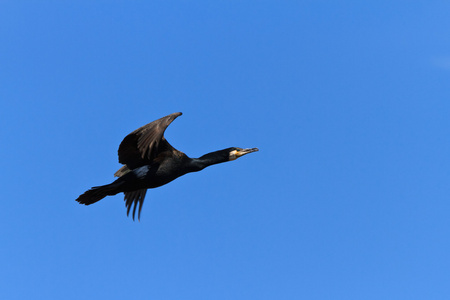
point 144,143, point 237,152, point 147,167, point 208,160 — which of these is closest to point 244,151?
point 237,152

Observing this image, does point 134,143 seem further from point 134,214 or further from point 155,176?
point 134,214

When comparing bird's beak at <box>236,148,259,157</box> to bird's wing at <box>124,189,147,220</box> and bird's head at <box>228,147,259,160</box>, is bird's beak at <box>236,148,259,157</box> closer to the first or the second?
bird's head at <box>228,147,259,160</box>

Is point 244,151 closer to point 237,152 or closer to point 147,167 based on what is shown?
point 237,152

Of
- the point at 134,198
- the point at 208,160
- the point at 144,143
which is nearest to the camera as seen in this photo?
the point at 144,143

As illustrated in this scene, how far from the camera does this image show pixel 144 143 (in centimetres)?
1059

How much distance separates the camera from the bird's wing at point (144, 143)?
1048 centimetres

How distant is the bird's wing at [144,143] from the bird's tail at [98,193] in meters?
0.50

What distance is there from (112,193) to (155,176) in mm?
812

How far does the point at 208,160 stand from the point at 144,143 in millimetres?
1824

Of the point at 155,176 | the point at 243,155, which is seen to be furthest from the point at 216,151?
the point at 155,176

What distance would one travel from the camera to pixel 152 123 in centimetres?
1063

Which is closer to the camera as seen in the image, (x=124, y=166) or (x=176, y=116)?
(x=176, y=116)

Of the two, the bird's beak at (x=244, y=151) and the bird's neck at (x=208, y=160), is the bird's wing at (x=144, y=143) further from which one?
the bird's beak at (x=244, y=151)

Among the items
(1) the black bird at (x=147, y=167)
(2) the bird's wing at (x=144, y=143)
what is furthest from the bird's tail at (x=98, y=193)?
(2) the bird's wing at (x=144, y=143)
